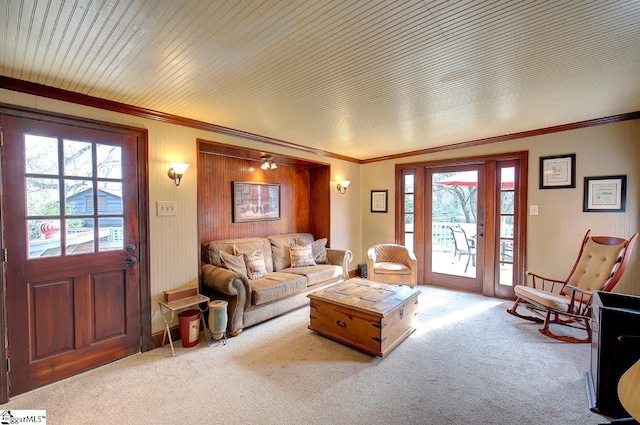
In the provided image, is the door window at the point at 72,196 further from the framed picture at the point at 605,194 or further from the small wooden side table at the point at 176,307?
the framed picture at the point at 605,194

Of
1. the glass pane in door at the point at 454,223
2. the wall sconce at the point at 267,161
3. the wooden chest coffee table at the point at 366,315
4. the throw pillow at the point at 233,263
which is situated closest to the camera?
the wooden chest coffee table at the point at 366,315

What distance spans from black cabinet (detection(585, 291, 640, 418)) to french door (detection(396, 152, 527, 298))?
7.83 ft

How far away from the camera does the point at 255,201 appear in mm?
4461

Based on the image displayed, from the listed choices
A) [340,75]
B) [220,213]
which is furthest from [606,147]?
[220,213]

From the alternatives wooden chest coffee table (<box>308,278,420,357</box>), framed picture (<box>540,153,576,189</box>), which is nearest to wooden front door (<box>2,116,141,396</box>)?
wooden chest coffee table (<box>308,278,420,357</box>)

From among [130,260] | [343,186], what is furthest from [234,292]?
[343,186]

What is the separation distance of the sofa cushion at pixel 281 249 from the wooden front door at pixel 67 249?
6.35 feet

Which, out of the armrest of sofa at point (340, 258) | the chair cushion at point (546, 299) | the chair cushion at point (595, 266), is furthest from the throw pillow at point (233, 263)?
the chair cushion at point (595, 266)

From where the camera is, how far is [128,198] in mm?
2709

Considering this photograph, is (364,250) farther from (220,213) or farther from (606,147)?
(606,147)

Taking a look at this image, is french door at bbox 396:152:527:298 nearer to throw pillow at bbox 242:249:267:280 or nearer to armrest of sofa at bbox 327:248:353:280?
armrest of sofa at bbox 327:248:353:280

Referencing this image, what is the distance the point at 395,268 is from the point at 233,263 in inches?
97.1

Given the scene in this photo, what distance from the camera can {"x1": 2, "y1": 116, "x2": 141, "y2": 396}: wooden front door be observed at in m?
2.14

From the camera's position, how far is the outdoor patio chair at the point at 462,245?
15.0ft
